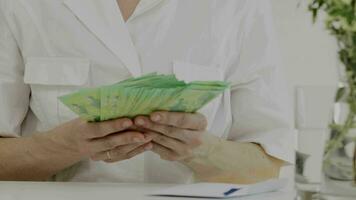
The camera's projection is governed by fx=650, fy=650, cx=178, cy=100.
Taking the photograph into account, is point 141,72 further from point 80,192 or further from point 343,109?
point 343,109

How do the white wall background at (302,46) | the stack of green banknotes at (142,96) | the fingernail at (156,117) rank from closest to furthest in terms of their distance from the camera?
the stack of green banknotes at (142,96) → the fingernail at (156,117) → the white wall background at (302,46)

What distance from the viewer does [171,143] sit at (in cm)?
121

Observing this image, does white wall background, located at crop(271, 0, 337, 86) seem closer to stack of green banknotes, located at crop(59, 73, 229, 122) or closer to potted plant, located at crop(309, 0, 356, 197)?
stack of green banknotes, located at crop(59, 73, 229, 122)

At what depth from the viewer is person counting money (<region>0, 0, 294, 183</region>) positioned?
1383 millimetres

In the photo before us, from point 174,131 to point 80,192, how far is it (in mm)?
209

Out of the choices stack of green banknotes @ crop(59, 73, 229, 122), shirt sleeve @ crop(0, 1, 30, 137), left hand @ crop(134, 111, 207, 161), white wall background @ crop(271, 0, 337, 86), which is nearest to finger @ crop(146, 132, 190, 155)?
left hand @ crop(134, 111, 207, 161)

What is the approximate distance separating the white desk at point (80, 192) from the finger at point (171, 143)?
81 millimetres

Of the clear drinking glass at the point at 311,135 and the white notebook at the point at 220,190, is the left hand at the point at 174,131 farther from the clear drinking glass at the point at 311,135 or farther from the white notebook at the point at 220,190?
the clear drinking glass at the point at 311,135

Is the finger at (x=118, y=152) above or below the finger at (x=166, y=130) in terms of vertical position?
below

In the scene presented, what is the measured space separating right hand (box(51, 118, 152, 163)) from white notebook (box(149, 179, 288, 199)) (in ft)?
0.40

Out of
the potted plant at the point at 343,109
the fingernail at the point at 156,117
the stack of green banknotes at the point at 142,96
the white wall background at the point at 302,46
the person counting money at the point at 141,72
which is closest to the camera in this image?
the potted plant at the point at 343,109

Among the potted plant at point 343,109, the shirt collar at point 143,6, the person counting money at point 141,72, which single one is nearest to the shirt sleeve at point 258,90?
the person counting money at point 141,72

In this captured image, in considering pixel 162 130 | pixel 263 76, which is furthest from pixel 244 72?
pixel 162 130

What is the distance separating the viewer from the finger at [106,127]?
109cm
